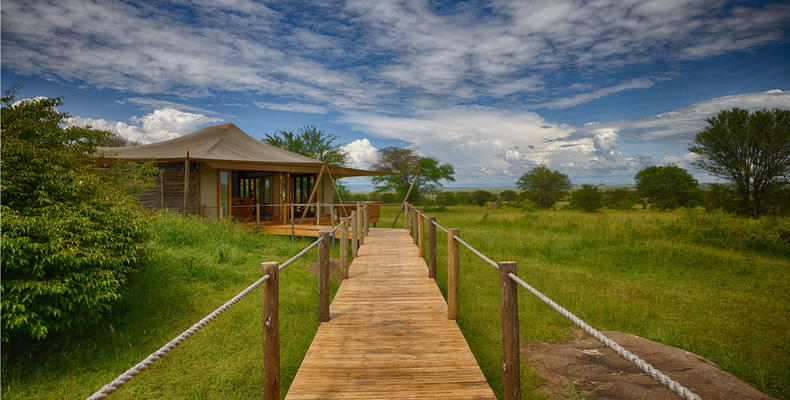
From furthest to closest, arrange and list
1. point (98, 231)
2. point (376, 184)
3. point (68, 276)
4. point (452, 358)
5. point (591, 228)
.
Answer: point (376, 184) → point (591, 228) → point (98, 231) → point (68, 276) → point (452, 358)

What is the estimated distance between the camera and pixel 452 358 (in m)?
3.19

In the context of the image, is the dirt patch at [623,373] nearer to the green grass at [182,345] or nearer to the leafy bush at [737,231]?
the green grass at [182,345]

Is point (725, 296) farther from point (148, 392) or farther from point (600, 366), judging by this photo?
point (148, 392)

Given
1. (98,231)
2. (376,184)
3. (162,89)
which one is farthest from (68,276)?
(376,184)

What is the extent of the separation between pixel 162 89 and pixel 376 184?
22.5 metres

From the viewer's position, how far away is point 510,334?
7.71ft

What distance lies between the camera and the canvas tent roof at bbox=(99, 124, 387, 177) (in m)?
12.8

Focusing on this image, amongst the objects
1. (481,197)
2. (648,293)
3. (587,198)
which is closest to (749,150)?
(648,293)

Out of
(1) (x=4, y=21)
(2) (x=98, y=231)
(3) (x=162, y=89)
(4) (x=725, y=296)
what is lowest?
(4) (x=725, y=296)

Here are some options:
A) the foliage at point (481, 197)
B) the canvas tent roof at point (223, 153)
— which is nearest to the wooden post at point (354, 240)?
the canvas tent roof at point (223, 153)

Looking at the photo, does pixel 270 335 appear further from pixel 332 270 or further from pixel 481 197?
pixel 481 197

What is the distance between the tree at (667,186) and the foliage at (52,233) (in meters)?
39.9

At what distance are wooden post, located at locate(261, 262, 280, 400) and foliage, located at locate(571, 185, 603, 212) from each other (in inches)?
1416

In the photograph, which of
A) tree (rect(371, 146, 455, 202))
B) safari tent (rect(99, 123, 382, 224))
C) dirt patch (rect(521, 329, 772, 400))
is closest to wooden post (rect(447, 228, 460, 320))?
dirt patch (rect(521, 329, 772, 400))
